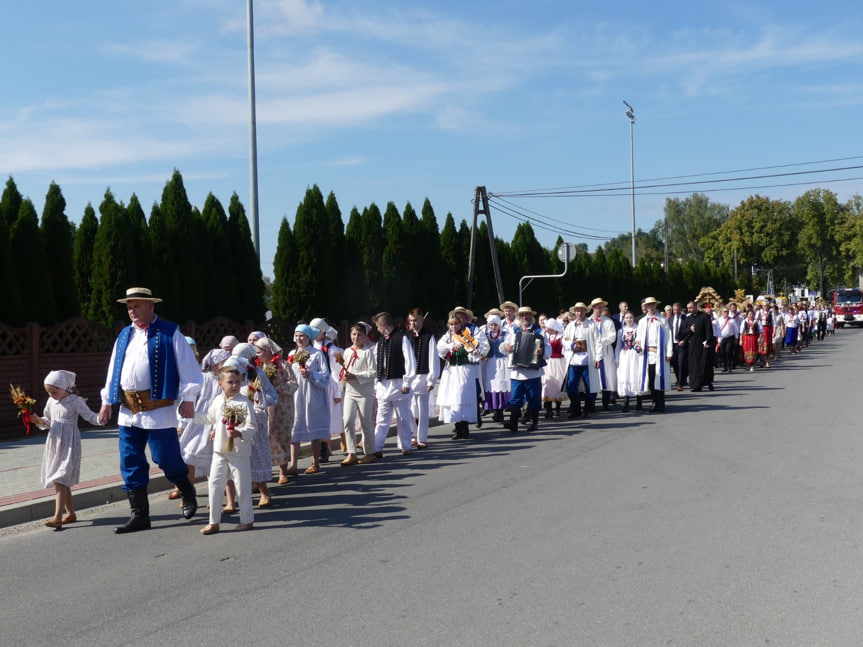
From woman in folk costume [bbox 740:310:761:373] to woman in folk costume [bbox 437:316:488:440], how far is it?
16.6m

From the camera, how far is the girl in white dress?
820 cm

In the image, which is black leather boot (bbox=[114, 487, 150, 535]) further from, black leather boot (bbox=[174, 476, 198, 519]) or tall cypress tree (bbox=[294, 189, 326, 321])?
tall cypress tree (bbox=[294, 189, 326, 321])

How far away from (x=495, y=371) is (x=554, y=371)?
5.02ft

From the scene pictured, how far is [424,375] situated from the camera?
502 inches

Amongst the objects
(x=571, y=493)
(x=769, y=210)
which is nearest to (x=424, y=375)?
(x=571, y=493)

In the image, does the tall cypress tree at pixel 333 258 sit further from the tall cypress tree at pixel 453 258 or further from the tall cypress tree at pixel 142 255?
the tall cypress tree at pixel 453 258

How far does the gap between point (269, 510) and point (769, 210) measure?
85860 millimetres

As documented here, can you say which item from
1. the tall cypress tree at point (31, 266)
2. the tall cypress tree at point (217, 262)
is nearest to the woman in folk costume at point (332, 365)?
the tall cypress tree at point (31, 266)

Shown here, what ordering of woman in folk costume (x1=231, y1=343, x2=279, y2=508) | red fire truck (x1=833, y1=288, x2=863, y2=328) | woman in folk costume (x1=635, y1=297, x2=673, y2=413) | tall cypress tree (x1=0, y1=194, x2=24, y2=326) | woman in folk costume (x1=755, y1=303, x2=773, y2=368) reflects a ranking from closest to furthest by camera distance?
1. woman in folk costume (x1=231, y1=343, x2=279, y2=508)
2. tall cypress tree (x1=0, y1=194, x2=24, y2=326)
3. woman in folk costume (x1=635, y1=297, x2=673, y2=413)
4. woman in folk costume (x1=755, y1=303, x2=773, y2=368)
5. red fire truck (x1=833, y1=288, x2=863, y2=328)

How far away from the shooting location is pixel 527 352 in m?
14.3

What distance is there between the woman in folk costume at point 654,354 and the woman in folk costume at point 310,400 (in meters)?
7.35

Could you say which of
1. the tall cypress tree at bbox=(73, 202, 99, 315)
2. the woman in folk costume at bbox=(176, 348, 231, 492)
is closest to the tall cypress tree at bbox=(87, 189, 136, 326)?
the tall cypress tree at bbox=(73, 202, 99, 315)

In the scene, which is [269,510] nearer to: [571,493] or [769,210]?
[571,493]

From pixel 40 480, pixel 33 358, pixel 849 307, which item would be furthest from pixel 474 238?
pixel 849 307
